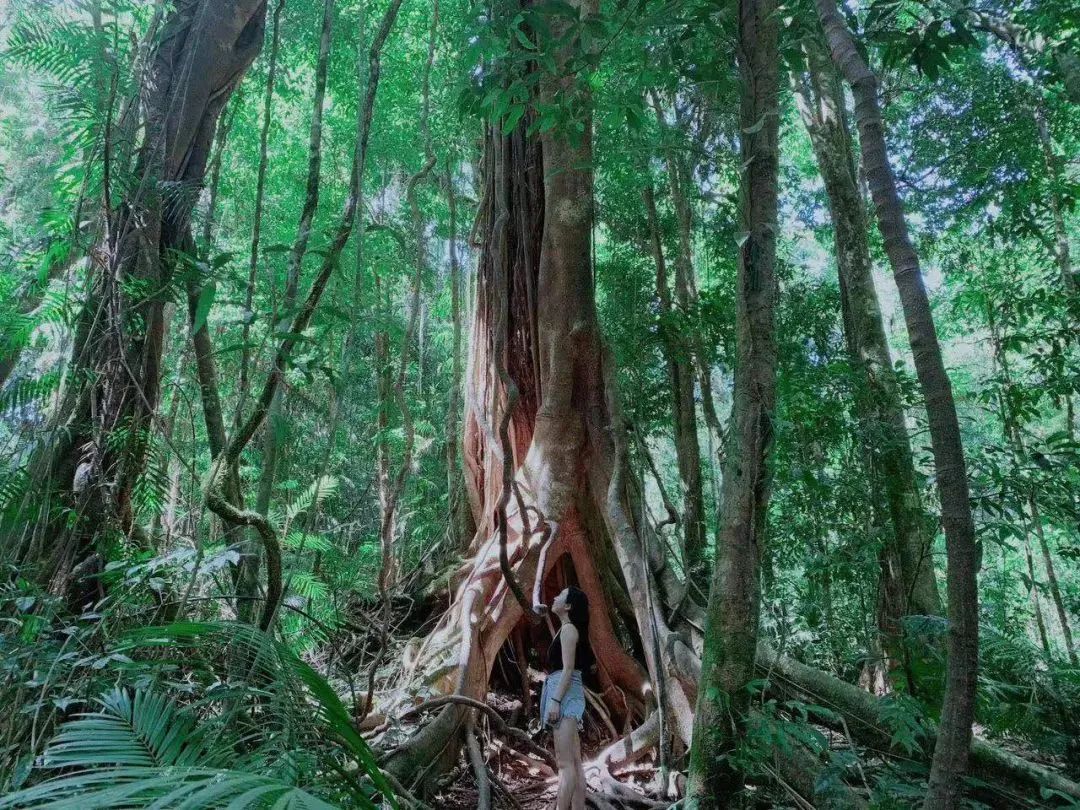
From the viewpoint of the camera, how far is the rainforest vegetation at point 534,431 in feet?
5.91

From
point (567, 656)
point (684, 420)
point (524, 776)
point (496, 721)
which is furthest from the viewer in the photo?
point (684, 420)

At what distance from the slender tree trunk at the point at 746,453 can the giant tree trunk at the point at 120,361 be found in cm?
197

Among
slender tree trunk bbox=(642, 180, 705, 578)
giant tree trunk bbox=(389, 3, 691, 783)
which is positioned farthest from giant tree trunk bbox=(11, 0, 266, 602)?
slender tree trunk bbox=(642, 180, 705, 578)

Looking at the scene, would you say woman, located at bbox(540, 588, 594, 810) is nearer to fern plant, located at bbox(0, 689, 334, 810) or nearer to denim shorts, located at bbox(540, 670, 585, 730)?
denim shorts, located at bbox(540, 670, 585, 730)

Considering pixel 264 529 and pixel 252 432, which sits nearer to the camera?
pixel 264 529

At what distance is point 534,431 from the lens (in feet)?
16.2

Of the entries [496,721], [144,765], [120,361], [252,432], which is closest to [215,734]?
[144,765]

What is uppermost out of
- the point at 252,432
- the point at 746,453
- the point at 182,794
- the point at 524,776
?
the point at 252,432

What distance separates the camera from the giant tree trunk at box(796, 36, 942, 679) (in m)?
4.39

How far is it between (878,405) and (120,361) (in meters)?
4.29

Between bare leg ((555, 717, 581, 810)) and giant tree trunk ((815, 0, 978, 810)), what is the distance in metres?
2.11

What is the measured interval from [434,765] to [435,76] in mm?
6322

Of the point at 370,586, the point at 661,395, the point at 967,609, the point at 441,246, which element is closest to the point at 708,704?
the point at 967,609

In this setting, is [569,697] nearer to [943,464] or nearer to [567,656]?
[567,656]
